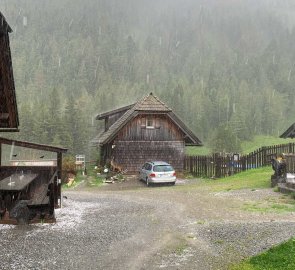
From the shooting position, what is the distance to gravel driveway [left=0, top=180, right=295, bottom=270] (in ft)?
31.5

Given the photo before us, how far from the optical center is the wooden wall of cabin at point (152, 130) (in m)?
36.4

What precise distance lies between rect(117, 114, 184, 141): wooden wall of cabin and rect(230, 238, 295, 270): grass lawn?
88.3 ft

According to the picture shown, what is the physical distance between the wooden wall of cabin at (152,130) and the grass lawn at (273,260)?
26.9 metres

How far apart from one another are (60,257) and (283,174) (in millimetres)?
15407

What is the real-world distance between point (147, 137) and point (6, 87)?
25072 mm

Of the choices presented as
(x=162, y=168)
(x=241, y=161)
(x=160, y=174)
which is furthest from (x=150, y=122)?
(x=160, y=174)

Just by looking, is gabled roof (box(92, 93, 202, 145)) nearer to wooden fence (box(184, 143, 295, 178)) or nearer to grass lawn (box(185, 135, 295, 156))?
wooden fence (box(184, 143, 295, 178))

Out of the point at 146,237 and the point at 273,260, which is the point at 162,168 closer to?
the point at 146,237

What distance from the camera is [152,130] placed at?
1457 inches

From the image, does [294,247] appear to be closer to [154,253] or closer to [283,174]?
[154,253]

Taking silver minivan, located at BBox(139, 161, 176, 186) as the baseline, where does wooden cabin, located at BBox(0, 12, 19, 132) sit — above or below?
above

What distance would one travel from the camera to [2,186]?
47.1 feet

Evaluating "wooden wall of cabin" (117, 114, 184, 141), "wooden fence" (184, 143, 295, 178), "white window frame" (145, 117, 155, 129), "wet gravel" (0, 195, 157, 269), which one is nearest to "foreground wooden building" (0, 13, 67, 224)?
"wet gravel" (0, 195, 157, 269)

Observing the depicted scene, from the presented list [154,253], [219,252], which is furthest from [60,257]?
[219,252]
